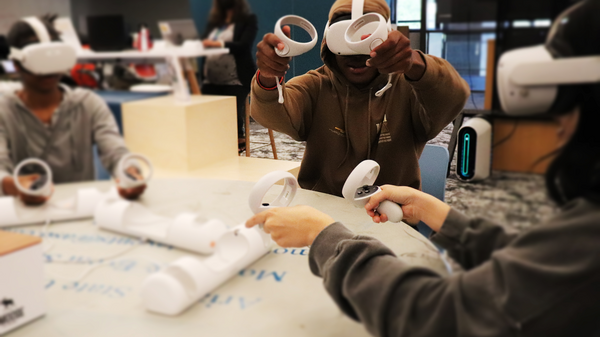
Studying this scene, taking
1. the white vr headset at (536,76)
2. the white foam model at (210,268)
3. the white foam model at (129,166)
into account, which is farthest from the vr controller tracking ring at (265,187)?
the white vr headset at (536,76)

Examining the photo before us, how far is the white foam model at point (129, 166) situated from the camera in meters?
0.75

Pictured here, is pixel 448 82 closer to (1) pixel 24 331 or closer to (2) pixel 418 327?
(2) pixel 418 327

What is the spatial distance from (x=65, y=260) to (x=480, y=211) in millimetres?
600

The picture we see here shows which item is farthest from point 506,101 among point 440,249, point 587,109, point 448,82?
point 440,249

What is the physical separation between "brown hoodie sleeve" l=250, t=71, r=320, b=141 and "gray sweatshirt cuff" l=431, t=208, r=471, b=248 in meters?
0.34

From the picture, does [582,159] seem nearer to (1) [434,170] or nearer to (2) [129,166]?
(1) [434,170]

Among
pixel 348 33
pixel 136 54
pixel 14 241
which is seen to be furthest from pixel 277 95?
pixel 14 241

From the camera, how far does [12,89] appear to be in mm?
712

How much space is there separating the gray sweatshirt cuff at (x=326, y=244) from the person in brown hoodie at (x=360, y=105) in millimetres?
215

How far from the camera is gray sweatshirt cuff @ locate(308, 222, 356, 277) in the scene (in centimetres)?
75

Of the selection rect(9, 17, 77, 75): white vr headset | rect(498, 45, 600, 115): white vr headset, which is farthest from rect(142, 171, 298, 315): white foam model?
rect(498, 45, 600, 115): white vr headset

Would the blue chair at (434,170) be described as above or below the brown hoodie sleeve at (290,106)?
below

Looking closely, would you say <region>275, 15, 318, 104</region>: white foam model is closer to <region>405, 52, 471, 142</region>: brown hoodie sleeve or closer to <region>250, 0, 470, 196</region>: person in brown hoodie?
<region>250, 0, 470, 196</region>: person in brown hoodie

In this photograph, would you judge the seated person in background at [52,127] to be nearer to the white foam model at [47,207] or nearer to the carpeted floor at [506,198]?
the white foam model at [47,207]
